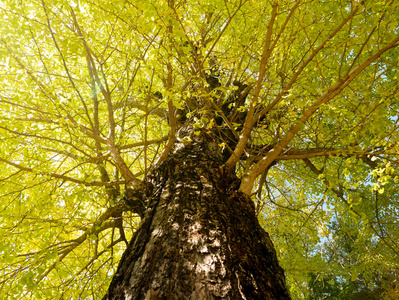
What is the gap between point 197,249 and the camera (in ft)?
4.90

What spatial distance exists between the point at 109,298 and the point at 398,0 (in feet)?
9.71

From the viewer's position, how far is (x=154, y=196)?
7.68 feet

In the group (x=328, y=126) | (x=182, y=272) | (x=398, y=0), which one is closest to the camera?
(x=182, y=272)

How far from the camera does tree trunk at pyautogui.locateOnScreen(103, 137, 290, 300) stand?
1275 millimetres

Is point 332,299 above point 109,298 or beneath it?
above

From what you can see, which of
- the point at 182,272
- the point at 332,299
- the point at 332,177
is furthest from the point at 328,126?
the point at 332,299

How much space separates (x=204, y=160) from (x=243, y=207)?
718 millimetres

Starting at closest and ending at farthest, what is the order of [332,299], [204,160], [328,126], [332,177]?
1. [204,160]
2. [332,177]
3. [328,126]
4. [332,299]

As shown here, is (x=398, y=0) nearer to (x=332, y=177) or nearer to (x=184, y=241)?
(x=332, y=177)

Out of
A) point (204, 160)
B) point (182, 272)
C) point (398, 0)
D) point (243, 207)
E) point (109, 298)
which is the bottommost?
point (109, 298)

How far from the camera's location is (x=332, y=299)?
15328 mm

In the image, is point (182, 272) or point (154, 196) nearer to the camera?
point (182, 272)

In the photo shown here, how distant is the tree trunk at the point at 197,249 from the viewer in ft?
4.18

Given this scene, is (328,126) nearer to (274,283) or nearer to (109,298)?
(274,283)
